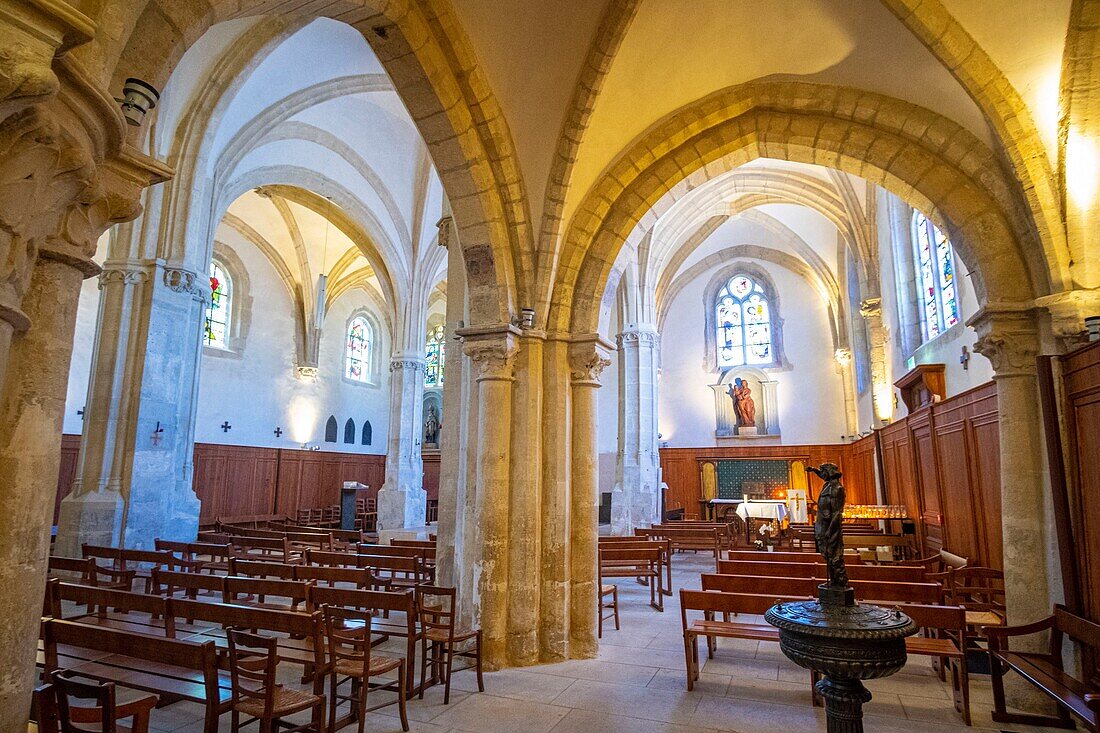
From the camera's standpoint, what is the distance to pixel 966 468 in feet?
27.2

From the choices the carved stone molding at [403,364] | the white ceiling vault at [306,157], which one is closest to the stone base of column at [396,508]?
the carved stone molding at [403,364]

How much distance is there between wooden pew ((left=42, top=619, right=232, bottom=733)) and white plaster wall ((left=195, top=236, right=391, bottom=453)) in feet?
50.4

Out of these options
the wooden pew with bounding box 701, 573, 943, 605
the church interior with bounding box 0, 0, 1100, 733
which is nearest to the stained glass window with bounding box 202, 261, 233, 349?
the church interior with bounding box 0, 0, 1100, 733

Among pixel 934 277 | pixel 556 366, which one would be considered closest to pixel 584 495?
pixel 556 366

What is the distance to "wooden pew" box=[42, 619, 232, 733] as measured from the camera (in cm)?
314

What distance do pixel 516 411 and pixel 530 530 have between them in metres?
1.20

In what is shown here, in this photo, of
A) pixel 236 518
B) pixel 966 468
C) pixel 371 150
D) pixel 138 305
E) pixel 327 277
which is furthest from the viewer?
pixel 327 277

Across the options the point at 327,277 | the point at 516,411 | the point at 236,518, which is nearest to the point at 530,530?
the point at 516,411

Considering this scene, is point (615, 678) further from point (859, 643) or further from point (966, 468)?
point (966, 468)

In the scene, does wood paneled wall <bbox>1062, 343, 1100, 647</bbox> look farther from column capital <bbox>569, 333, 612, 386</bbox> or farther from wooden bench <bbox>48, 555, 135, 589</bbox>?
wooden bench <bbox>48, 555, 135, 589</bbox>

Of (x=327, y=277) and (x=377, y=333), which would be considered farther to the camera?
(x=377, y=333)

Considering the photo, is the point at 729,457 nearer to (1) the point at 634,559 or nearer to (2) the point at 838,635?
(1) the point at 634,559

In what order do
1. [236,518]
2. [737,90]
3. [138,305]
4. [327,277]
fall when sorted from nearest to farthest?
[737,90], [138,305], [236,518], [327,277]

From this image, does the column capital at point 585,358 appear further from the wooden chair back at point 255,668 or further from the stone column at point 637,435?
the stone column at point 637,435
